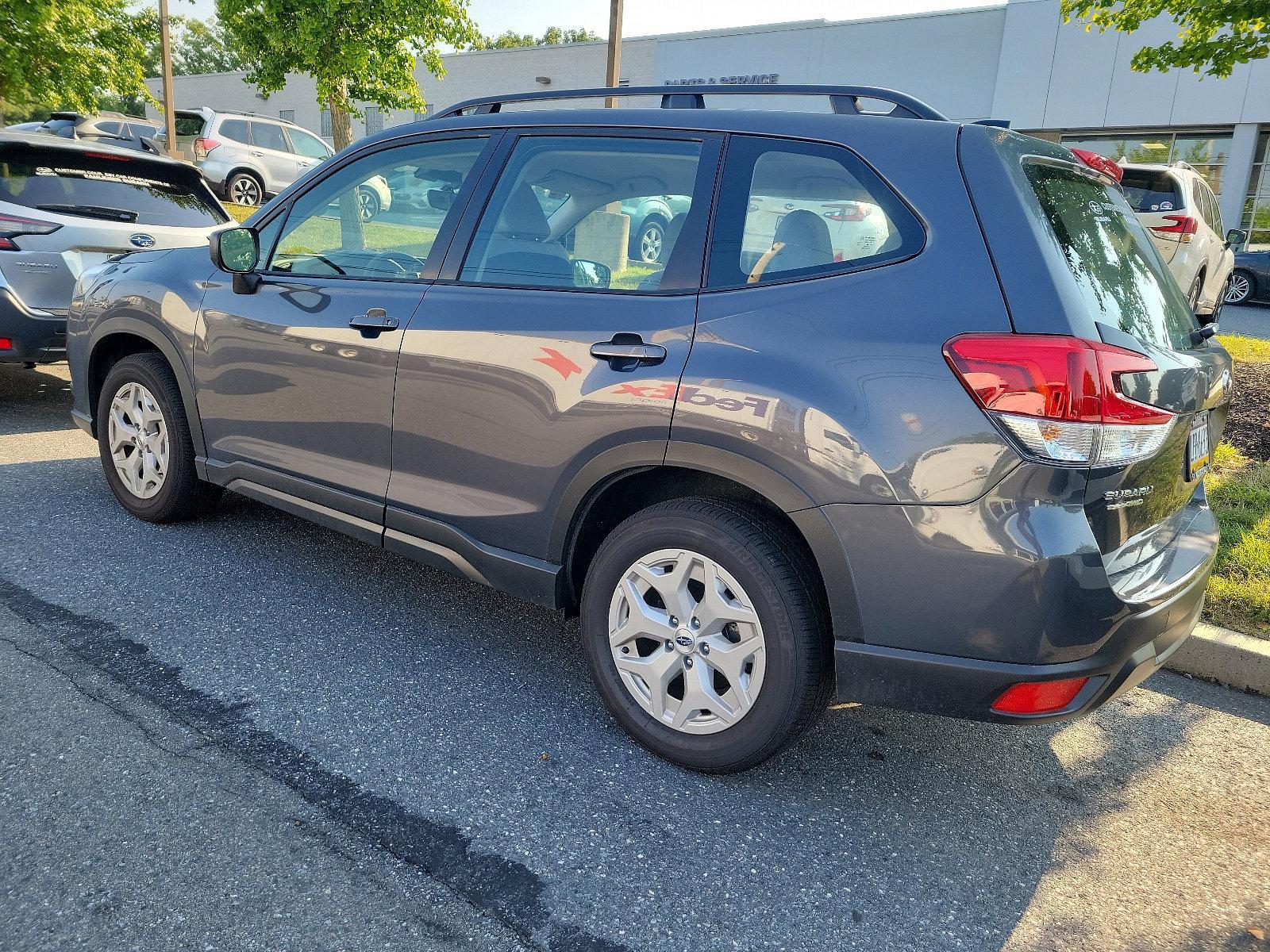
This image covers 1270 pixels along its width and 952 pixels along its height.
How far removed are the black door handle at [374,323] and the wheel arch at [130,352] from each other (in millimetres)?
1161

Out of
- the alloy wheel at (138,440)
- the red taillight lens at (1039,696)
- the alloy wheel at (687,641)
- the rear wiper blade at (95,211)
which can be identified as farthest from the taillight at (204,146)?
the red taillight lens at (1039,696)

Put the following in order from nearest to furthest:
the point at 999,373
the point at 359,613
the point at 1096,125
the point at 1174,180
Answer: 1. the point at 999,373
2. the point at 359,613
3. the point at 1174,180
4. the point at 1096,125

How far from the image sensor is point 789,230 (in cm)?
269

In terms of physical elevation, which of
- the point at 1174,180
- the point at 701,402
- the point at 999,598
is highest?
the point at 1174,180

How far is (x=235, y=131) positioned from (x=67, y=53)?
3036 millimetres

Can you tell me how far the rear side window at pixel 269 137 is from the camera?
19.2m

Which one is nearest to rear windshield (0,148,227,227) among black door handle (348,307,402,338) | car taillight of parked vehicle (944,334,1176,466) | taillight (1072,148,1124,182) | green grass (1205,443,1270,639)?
black door handle (348,307,402,338)

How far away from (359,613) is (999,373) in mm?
2540

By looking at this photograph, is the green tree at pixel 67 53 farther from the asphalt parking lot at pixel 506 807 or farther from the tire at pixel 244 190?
the asphalt parking lot at pixel 506 807

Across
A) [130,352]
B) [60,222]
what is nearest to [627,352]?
[130,352]

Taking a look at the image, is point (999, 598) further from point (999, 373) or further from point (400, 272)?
point (400, 272)

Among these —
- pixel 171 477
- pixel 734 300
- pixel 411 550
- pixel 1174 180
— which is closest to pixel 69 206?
pixel 171 477

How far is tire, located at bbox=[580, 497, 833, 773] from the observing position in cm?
258

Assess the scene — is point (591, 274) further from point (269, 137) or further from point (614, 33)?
point (269, 137)
